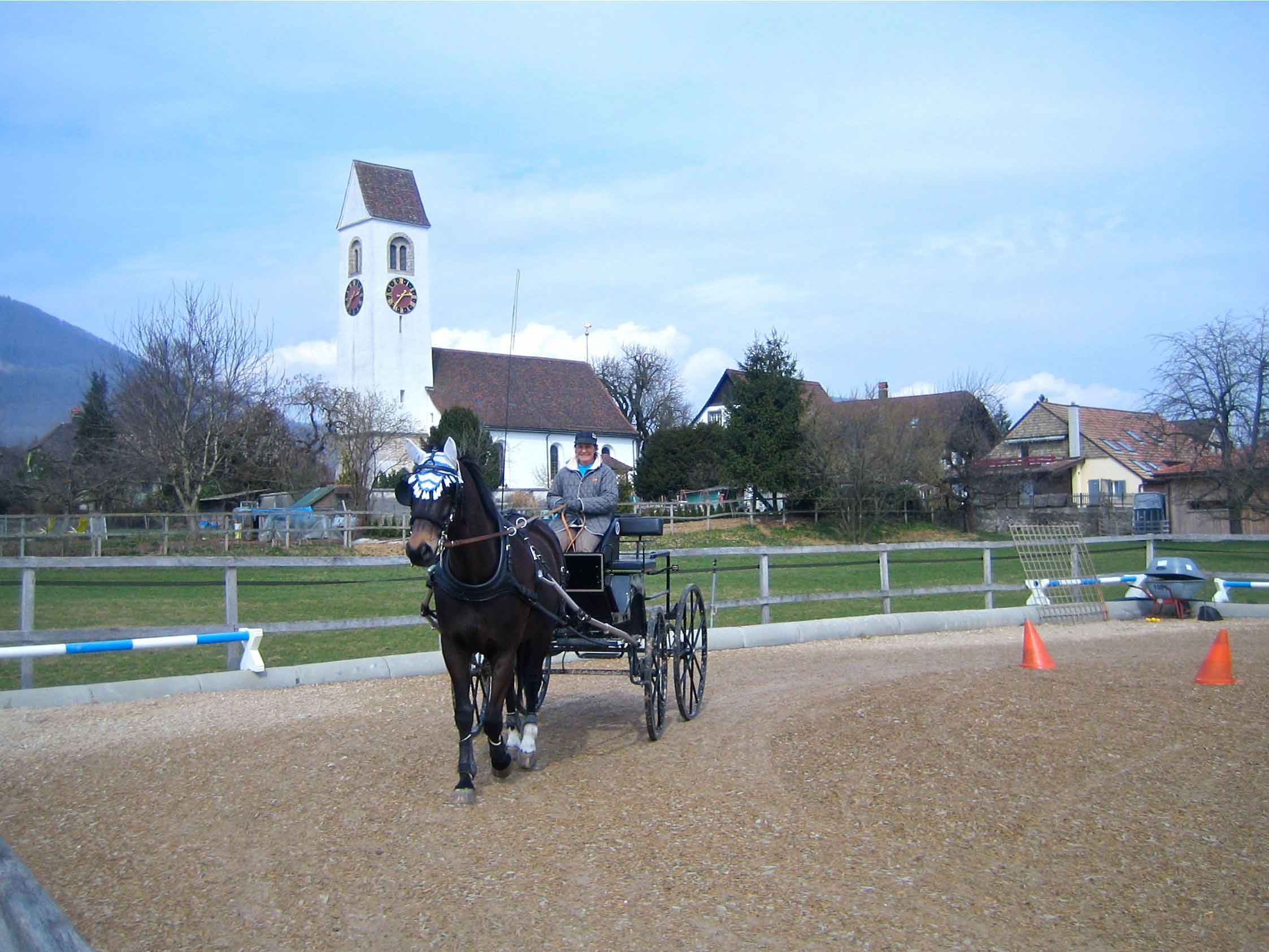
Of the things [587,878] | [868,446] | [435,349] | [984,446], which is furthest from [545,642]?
[435,349]

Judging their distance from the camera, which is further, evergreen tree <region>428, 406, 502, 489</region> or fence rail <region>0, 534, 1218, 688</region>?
evergreen tree <region>428, 406, 502, 489</region>

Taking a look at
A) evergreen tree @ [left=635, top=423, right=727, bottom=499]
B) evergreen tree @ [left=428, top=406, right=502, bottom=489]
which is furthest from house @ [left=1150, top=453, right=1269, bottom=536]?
evergreen tree @ [left=428, top=406, right=502, bottom=489]

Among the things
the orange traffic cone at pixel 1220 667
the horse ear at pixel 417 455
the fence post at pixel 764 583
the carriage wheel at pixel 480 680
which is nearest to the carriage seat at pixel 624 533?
the carriage wheel at pixel 480 680

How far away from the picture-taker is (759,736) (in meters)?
7.79

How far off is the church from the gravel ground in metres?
53.7

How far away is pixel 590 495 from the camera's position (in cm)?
792

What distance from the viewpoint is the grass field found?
1311cm

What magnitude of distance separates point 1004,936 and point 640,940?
1.45 metres

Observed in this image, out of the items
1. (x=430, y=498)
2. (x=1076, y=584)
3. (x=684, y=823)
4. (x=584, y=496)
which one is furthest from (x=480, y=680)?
(x=1076, y=584)

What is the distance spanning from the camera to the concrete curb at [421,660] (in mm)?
9523

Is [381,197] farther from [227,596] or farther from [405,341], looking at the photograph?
[227,596]

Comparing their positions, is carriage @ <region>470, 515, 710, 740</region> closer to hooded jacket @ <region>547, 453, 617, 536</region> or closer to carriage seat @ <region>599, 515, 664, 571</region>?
carriage seat @ <region>599, 515, 664, 571</region>

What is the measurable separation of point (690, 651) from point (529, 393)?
2413 inches

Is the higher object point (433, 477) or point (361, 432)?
point (361, 432)
